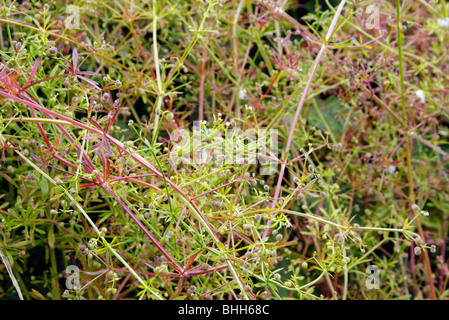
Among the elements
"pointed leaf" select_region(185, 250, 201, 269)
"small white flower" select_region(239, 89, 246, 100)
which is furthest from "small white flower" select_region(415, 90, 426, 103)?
"pointed leaf" select_region(185, 250, 201, 269)

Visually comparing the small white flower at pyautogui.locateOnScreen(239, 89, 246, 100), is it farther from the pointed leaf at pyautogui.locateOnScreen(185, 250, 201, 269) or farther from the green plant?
the pointed leaf at pyautogui.locateOnScreen(185, 250, 201, 269)

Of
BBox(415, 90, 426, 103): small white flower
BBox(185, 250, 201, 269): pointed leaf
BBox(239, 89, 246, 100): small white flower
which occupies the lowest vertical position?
BBox(185, 250, 201, 269): pointed leaf

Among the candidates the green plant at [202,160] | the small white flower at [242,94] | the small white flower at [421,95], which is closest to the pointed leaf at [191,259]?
the green plant at [202,160]

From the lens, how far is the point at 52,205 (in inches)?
37.4

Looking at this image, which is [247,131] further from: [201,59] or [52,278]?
[52,278]

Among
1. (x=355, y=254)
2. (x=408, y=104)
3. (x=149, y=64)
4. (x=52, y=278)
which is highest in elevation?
(x=149, y=64)

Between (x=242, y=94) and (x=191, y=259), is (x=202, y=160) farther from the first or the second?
(x=242, y=94)

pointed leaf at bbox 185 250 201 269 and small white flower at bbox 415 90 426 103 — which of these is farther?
small white flower at bbox 415 90 426 103

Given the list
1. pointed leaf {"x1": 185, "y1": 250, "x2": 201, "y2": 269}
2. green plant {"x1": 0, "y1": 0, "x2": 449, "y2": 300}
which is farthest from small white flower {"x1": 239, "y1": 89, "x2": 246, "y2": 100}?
pointed leaf {"x1": 185, "y1": 250, "x2": 201, "y2": 269}

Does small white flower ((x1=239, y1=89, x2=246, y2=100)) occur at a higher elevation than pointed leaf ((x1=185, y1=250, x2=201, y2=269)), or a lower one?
higher

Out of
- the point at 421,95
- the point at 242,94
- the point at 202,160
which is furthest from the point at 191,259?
the point at 421,95
